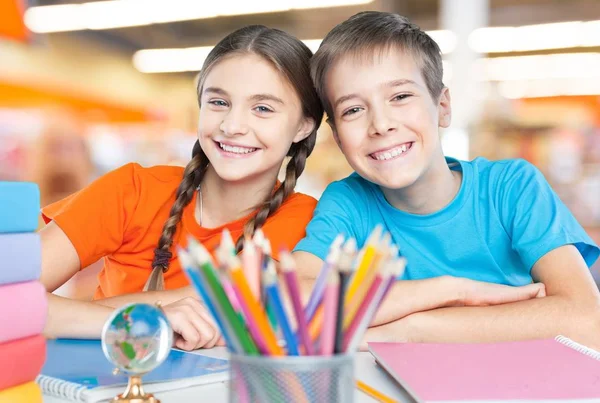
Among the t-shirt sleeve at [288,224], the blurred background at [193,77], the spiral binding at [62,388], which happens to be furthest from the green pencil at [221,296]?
the blurred background at [193,77]

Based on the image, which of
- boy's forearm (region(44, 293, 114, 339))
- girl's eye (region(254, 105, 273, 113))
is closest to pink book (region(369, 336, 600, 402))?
boy's forearm (region(44, 293, 114, 339))

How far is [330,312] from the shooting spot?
414 mm

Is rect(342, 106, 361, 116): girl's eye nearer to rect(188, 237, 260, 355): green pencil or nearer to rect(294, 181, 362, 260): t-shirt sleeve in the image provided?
rect(294, 181, 362, 260): t-shirt sleeve

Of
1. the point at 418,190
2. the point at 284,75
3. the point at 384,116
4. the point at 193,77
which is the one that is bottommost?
the point at 418,190

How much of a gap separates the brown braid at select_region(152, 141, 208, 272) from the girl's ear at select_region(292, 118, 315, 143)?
0.22m

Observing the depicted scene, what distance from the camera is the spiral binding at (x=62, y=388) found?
2.05 ft

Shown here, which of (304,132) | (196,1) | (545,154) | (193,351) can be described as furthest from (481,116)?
(193,351)

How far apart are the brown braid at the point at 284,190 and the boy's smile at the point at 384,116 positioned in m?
0.19

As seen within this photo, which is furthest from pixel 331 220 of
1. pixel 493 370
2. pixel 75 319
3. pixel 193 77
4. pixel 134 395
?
pixel 193 77

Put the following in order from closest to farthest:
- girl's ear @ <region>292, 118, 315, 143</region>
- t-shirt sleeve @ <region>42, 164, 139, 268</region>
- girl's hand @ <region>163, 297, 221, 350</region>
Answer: girl's hand @ <region>163, 297, 221, 350</region> → t-shirt sleeve @ <region>42, 164, 139, 268</region> → girl's ear @ <region>292, 118, 315, 143</region>

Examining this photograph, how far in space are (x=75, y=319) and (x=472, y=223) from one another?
727 millimetres

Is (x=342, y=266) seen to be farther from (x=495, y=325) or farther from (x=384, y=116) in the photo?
(x=384, y=116)

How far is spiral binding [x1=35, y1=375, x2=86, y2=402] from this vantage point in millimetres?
625

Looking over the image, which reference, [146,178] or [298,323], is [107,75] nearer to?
[146,178]
